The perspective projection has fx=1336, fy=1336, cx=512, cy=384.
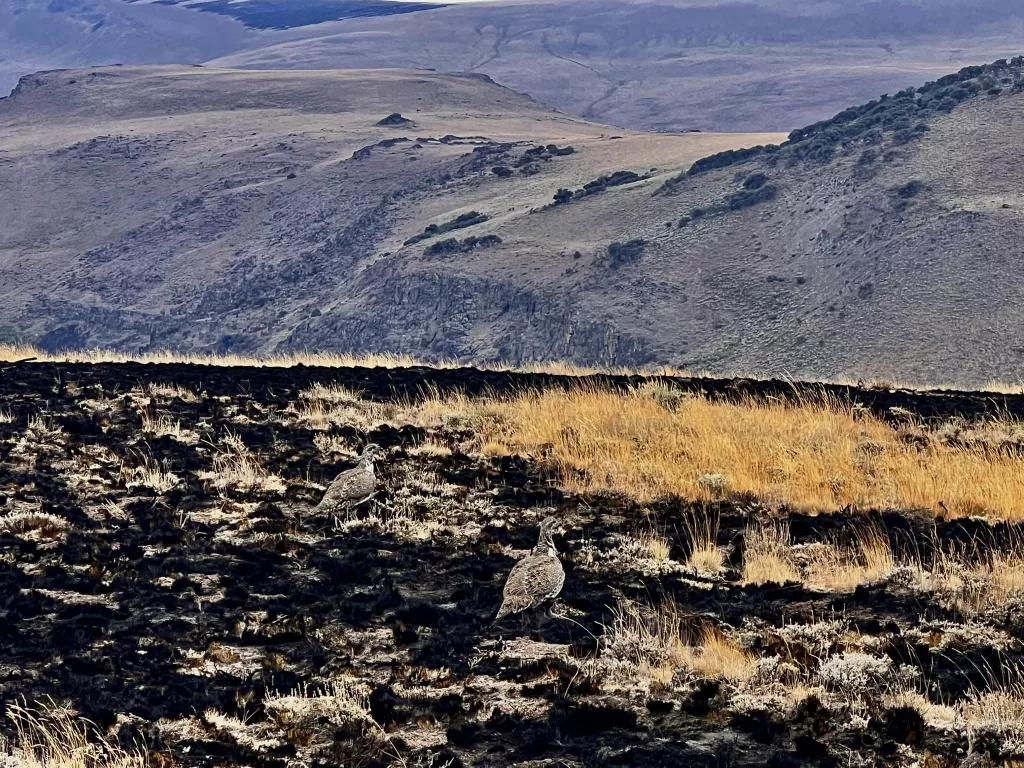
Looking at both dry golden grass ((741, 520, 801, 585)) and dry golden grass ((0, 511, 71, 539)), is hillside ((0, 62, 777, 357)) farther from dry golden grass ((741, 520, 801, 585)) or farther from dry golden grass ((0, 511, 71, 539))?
dry golden grass ((0, 511, 71, 539))

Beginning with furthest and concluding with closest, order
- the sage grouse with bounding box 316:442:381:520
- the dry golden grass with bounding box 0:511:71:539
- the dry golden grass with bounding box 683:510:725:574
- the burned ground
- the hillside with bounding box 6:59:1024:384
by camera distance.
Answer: the hillside with bounding box 6:59:1024:384
the sage grouse with bounding box 316:442:381:520
the dry golden grass with bounding box 0:511:71:539
the dry golden grass with bounding box 683:510:725:574
the burned ground

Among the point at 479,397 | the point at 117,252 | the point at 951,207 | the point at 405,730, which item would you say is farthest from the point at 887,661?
the point at 117,252

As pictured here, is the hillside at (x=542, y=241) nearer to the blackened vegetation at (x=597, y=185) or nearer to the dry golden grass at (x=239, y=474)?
the blackened vegetation at (x=597, y=185)

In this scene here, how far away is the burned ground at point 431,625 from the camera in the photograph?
6.06 meters

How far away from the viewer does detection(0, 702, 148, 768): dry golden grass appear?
5516mm

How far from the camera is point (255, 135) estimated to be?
3964 inches

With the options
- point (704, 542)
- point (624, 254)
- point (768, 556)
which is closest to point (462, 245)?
point (624, 254)

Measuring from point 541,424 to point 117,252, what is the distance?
73087 mm

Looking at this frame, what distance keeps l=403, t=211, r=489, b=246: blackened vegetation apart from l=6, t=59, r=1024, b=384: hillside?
0.21 metres

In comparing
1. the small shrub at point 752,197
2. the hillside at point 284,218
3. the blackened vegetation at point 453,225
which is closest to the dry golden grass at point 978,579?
the hillside at point 284,218

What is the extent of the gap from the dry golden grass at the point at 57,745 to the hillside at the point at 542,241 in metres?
42.8

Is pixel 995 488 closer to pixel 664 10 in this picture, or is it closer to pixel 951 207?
pixel 951 207

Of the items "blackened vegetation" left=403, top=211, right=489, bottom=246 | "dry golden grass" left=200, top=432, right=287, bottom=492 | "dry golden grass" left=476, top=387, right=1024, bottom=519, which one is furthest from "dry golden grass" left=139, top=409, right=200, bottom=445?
"blackened vegetation" left=403, top=211, right=489, bottom=246

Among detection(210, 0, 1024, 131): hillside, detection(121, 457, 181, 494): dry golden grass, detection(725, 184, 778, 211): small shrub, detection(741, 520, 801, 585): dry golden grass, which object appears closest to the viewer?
detection(741, 520, 801, 585): dry golden grass
